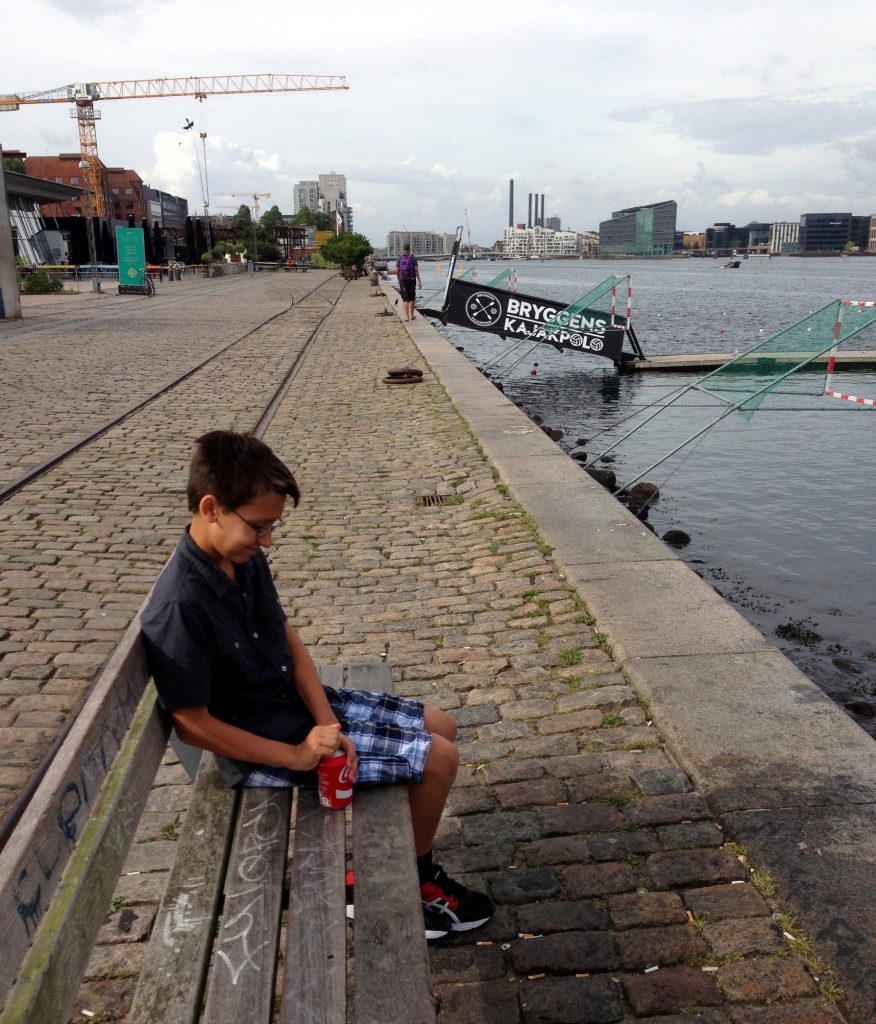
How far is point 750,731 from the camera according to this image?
3.91 metres

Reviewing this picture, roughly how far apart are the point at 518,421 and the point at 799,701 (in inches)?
281

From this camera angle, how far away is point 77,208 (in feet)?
359

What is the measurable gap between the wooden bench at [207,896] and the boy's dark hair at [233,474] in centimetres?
44

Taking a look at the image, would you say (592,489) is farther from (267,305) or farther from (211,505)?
(267,305)

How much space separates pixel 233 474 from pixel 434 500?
221 inches

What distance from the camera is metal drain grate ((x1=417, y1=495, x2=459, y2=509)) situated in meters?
8.08

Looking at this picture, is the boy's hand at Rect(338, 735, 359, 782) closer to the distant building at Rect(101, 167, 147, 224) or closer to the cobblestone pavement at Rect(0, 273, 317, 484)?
the cobblestone pavement at Rect(0, 273, 317, 484)

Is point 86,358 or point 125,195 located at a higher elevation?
point 125,195

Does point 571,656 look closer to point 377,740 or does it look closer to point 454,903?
point 454,903

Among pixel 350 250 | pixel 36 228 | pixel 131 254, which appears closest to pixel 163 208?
pixel 350 250

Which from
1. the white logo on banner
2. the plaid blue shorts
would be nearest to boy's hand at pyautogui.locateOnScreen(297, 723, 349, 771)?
the plaid blue shorts

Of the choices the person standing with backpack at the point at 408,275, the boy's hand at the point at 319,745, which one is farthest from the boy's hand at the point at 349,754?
the person standing with backpack at the point at 408,275

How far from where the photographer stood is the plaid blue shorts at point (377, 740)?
9.05 feet

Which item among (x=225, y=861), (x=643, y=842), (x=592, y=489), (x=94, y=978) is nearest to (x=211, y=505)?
(x=225, y=861)
